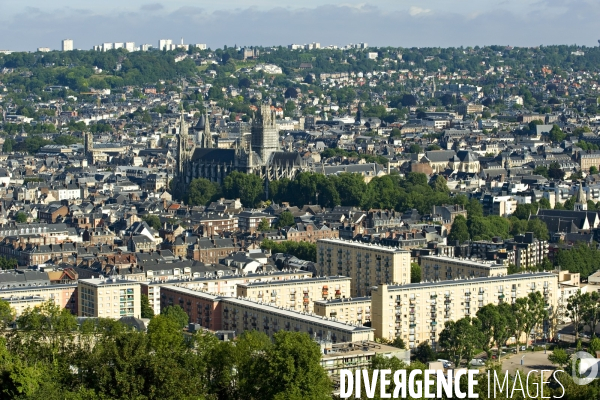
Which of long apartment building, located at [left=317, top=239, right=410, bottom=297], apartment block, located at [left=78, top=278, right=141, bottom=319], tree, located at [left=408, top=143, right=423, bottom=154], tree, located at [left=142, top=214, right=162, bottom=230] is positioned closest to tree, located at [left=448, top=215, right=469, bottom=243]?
long apartment building, located at [left=317, top=239, right=410, bottom=297]

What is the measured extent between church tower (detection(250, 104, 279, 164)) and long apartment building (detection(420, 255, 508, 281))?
37166 millimetres

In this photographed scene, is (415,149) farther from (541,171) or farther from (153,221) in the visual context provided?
(153,221)

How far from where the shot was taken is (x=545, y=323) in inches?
1815

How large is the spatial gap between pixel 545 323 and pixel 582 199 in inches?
1191

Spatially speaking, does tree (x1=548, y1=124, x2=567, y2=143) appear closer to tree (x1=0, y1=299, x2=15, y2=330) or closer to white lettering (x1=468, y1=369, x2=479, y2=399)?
tree (x1=0, y1=299, x2=15, y2=330)

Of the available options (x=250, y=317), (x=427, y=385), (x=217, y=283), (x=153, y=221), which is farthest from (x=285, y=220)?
(x=427, y=385)

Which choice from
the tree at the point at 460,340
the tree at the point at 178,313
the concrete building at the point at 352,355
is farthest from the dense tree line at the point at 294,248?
the concrete building at the point at 352,355

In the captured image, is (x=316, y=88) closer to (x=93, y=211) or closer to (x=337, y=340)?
(x=93, y=211)

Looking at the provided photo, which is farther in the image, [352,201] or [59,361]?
[352,201]

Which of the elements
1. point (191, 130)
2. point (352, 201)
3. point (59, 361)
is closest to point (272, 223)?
point (352, 201)

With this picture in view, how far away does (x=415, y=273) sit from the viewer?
5200 centimetres

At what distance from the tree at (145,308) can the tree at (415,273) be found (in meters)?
9.54

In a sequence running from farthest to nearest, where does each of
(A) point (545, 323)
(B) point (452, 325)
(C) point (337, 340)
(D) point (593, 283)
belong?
(D) point (593, 283) < (A) point (545, 323) < (B) point (452, 325) < (C) point (337, 340)

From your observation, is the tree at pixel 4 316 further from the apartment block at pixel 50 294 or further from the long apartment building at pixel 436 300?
the long apartment building at pixel 436 300
